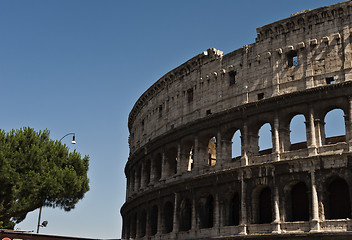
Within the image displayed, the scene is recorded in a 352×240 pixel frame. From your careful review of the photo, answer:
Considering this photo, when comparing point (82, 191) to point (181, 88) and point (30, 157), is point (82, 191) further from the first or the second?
point (181, 88)

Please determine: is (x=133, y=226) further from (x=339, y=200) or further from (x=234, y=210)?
(x=339, y=200)

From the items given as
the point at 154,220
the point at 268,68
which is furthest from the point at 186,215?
the point at 268,68

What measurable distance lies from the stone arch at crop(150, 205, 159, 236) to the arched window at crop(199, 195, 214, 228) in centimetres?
544

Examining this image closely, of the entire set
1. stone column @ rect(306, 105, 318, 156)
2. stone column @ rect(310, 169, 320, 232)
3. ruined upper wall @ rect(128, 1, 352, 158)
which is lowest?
stone column @ rect(310, 169, 320, 232)

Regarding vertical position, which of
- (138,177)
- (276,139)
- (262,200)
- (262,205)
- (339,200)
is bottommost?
(339,200)

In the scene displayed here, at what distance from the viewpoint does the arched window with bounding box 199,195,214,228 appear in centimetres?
2759

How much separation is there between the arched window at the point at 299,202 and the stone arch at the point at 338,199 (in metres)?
1.23

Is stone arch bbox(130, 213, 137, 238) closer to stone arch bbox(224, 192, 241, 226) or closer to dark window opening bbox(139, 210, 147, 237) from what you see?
dark window opening bbox(139, 210, 147, 237)

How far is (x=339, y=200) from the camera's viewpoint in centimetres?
2256

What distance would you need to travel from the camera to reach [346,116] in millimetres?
23109

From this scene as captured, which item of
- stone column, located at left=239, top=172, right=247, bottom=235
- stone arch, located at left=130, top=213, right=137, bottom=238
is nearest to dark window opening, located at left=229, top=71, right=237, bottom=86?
stone column, located at left=239, top=172, right=247, bottom=235

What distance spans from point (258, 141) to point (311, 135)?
11.2 ft

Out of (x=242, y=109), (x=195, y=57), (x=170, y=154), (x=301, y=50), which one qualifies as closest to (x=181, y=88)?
(x=195, y=57)

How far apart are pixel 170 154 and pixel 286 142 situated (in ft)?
31.4
